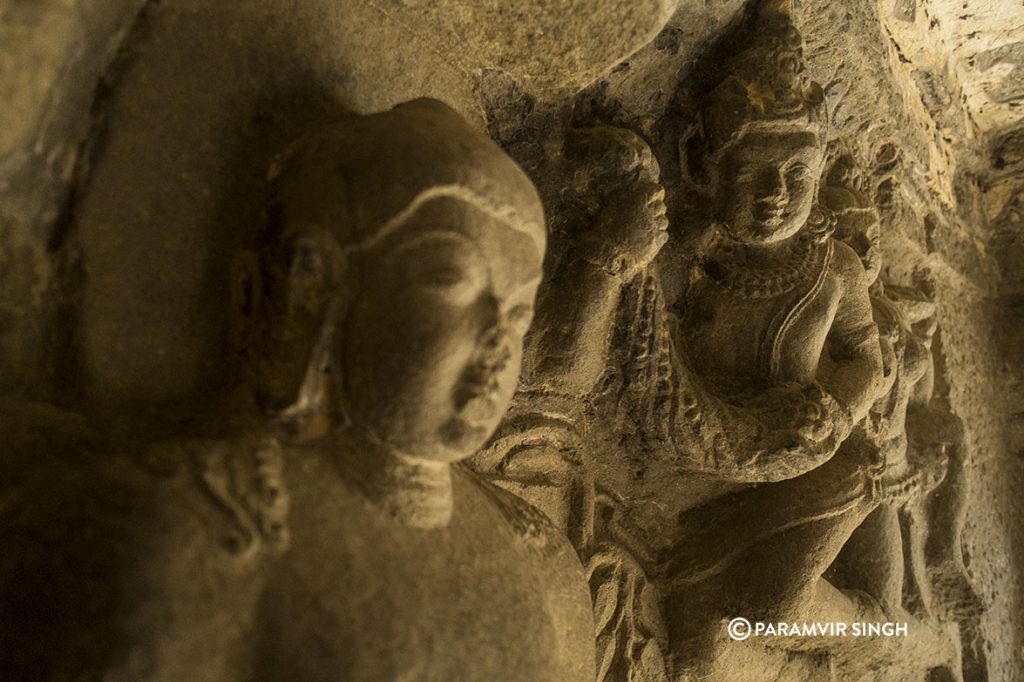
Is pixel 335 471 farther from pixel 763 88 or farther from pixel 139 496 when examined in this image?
pixel 763 88

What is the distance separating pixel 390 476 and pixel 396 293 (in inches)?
9.8

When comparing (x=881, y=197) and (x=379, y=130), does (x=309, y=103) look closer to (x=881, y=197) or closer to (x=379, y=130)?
(x=379, y=130)

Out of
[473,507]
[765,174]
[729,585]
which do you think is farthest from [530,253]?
[729,585]

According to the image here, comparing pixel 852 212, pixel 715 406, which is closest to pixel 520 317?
pixel 715 406

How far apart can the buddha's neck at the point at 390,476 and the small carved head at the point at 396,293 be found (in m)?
0.03

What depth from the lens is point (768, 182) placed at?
5.99 feet

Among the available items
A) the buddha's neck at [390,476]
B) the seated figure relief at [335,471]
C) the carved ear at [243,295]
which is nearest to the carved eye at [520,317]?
the seated figure relief at [335,471]

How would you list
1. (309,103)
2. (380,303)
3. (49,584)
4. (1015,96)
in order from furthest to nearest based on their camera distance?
(1015,96) → (309,103) → (380,303) → (49,584)

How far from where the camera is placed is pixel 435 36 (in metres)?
1.54

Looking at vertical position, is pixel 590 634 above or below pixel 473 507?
below

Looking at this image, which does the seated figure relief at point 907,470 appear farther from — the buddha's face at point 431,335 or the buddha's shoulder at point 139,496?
the buddha's shoulder at point 139,496

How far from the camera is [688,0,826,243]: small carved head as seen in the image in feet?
5.87

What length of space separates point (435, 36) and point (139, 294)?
70 cm

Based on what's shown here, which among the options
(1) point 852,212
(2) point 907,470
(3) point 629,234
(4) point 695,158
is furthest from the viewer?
(2) point 907,470
